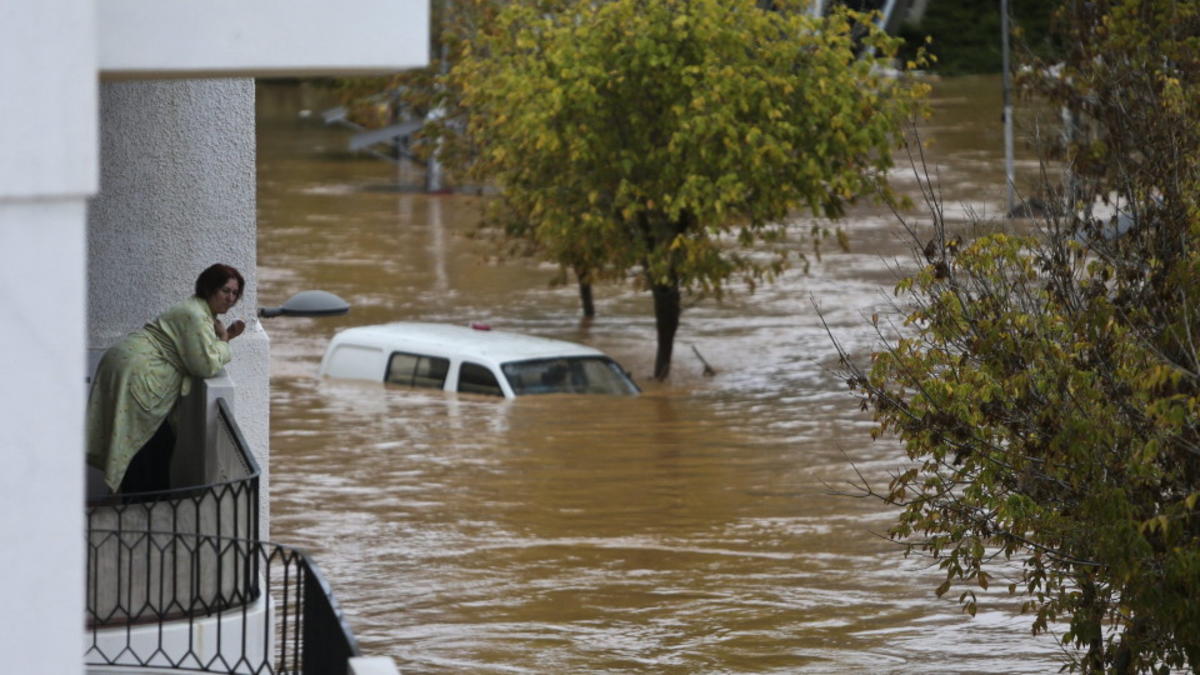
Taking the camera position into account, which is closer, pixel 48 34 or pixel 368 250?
pixel 48 34

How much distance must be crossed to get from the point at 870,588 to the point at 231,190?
21.0 ft

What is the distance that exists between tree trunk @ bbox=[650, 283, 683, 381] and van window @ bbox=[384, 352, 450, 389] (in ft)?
10.7

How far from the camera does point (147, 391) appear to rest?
30.9 ft

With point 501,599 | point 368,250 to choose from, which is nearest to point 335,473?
point 501,599

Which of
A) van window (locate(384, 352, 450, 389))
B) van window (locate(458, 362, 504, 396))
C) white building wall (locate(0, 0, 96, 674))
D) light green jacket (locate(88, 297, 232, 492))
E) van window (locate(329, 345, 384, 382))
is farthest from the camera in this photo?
van window (locate(329, 345, 384, 382))

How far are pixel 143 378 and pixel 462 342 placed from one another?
14.3 meters

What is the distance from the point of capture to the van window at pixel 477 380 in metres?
23.0

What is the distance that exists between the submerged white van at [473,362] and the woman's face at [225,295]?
13001 millimetres

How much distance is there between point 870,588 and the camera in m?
15.7

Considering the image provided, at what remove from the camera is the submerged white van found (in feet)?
75.0

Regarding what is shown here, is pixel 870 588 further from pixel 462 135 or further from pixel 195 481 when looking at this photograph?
pixel 462 135

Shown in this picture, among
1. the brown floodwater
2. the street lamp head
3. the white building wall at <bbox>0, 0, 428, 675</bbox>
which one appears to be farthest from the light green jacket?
the white building wall at <bbox>0, 0, 428, 675</bbox>

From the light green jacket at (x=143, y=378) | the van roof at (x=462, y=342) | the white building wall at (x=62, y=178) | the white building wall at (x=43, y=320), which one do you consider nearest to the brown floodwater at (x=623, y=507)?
the van roof at (x=462, y=342)

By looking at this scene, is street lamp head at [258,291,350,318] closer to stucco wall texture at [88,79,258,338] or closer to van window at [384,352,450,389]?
stucco wall texture at [88,79,258,338]
